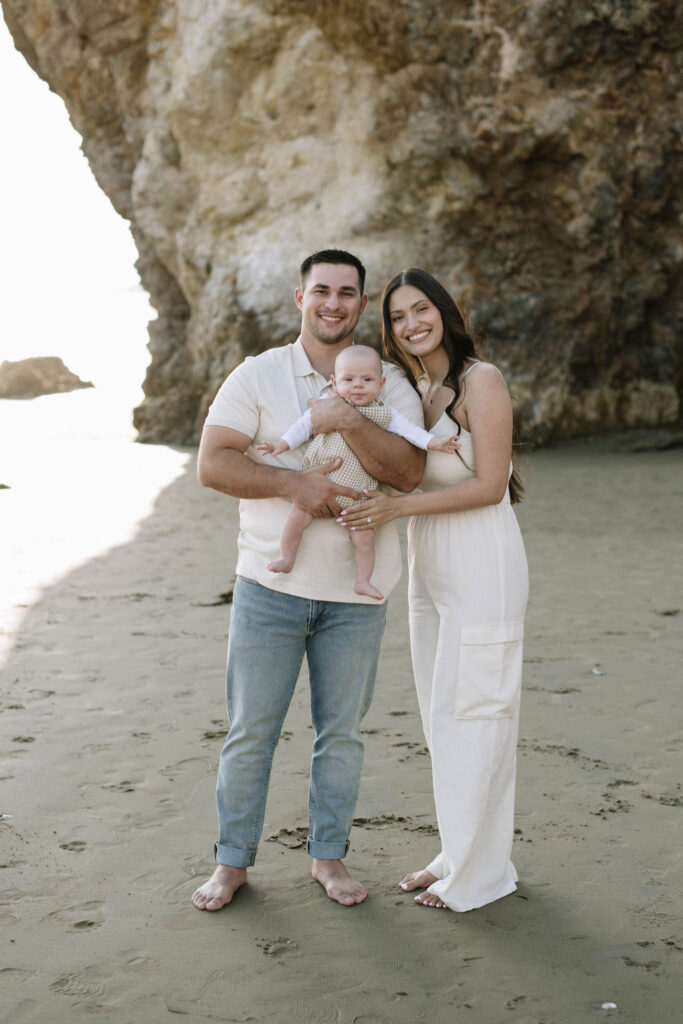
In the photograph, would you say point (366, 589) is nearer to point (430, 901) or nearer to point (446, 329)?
point (446, 329)

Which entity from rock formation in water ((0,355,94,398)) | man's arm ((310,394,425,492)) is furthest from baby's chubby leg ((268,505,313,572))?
rock formation in water ((0,355,94,398))

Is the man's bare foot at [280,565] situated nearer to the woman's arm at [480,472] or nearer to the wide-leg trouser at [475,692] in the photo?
the woman's arm at [480,472]

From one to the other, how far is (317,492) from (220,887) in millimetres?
1272

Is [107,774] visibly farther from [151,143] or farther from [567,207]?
[151,143]

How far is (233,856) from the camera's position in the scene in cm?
321

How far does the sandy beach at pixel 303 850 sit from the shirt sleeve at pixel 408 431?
1422 millimetres

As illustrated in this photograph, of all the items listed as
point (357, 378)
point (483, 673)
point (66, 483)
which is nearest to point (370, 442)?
point (357, 378)

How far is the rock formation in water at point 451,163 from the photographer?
1310cm

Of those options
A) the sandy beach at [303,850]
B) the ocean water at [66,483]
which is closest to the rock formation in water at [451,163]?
the ocean water at [66,483]

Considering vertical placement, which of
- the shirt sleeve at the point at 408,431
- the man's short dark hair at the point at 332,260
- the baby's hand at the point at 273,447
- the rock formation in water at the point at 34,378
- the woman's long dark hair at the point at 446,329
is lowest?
the baby's hand at the point at 273,447

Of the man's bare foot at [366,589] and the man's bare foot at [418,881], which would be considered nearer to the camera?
the man's bare foot at [366,589]

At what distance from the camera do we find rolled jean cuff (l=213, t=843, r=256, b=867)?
3.21 meters

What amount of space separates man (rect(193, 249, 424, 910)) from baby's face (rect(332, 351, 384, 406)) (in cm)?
4

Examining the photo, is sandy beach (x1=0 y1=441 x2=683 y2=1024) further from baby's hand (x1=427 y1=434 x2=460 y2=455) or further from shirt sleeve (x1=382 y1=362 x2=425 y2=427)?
shirt sleeve (x1=382 y1=362 x2=425 y2=427)
